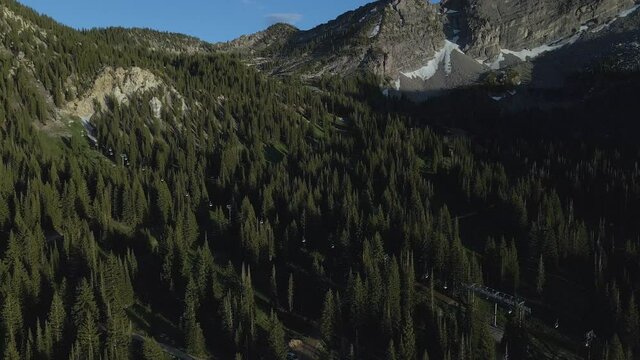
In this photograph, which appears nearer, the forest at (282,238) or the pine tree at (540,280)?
the forest at (282,238)

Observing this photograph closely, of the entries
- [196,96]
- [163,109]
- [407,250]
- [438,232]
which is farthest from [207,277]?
[196,96]

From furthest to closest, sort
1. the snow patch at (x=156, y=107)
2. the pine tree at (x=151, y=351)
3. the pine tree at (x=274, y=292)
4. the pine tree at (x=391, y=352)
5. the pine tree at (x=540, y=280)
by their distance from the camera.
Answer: the snow patch at (x=156, y=107) < the pine tree at (x=540, y=280) < the pine tree at (x=274, y=292) < the pine tree at (x=391, y=352) < the pine tree at (x=151, y=351)

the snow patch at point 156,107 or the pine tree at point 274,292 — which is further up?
the snow patch at point 156,107

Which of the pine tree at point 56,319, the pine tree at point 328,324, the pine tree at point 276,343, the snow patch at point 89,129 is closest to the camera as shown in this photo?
the pine tree at point 56,319

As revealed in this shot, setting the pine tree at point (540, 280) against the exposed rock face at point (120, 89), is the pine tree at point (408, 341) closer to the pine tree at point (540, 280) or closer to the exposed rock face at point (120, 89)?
the pine tree at point (540, 280)

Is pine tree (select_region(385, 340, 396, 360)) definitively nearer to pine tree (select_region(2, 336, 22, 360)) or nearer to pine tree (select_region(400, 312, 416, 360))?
pine tree (select_region(400, 312, 416, 360))

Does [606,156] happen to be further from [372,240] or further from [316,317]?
[316,317]

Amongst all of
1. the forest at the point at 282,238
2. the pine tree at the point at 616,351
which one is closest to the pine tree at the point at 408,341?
the forest at the point at 282,238

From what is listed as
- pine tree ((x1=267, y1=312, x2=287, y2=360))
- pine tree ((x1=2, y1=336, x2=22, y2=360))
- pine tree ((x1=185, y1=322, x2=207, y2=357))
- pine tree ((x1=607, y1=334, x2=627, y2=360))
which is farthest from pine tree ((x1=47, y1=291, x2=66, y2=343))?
pine tree ((x1=607, y1=334, x2=627, y2=360))
